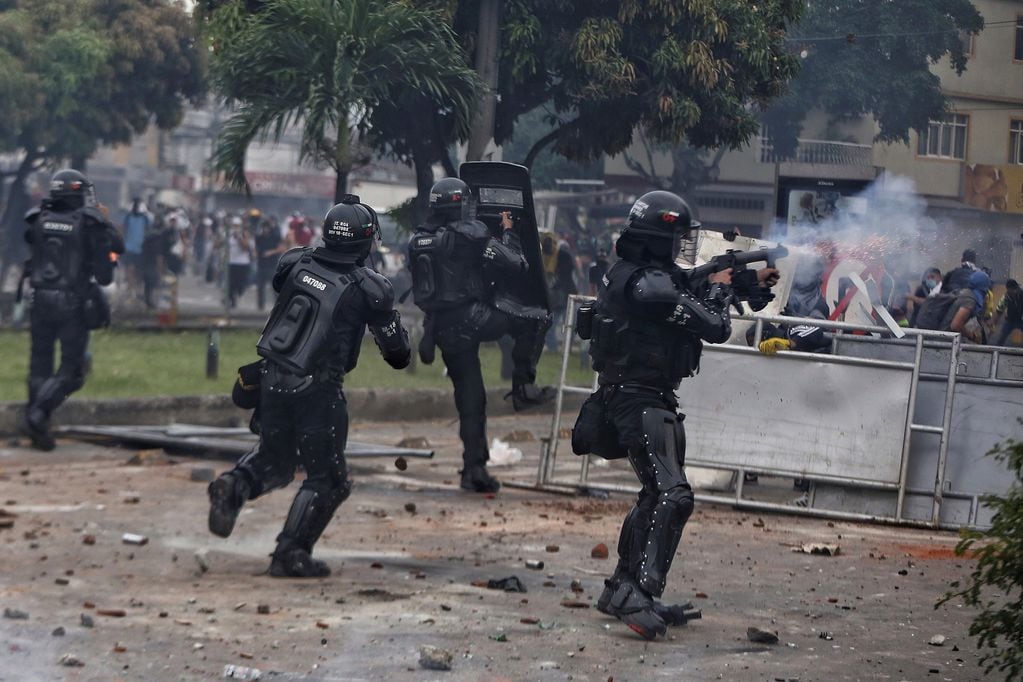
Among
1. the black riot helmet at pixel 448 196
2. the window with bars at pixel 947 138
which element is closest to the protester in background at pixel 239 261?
the window with bars at pixel 947 138

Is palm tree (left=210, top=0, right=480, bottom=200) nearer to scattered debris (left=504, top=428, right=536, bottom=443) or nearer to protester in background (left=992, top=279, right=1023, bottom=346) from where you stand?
scattered debris (left=504, top=428, right=536, bottom=443)

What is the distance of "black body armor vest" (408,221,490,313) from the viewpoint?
33.3 ft

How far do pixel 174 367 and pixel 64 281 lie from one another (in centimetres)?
529

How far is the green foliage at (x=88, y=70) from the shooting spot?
87.4ft

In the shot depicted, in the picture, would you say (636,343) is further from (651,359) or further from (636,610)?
(636,610)

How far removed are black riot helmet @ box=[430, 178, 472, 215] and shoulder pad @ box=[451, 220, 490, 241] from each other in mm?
109

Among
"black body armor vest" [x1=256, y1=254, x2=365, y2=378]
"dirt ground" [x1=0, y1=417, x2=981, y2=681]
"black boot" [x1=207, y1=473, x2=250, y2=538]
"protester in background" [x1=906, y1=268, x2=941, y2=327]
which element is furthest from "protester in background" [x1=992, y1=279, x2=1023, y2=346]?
"black boot" [x1=207, y1=473, x2=250, y2=538]

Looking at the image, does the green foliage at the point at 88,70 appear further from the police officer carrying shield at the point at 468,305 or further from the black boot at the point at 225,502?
the black boot at the point at 225,502

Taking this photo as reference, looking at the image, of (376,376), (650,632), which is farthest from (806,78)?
(650,632)

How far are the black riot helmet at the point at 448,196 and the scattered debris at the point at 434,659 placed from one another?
4603 millimetres

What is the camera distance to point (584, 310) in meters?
7.17

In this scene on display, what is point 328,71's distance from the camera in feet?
45.7

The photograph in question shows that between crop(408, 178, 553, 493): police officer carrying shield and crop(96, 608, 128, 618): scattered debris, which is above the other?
crop(408, 178, 553, 493): police officer carrying shield

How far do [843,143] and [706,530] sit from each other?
32.4 feet
